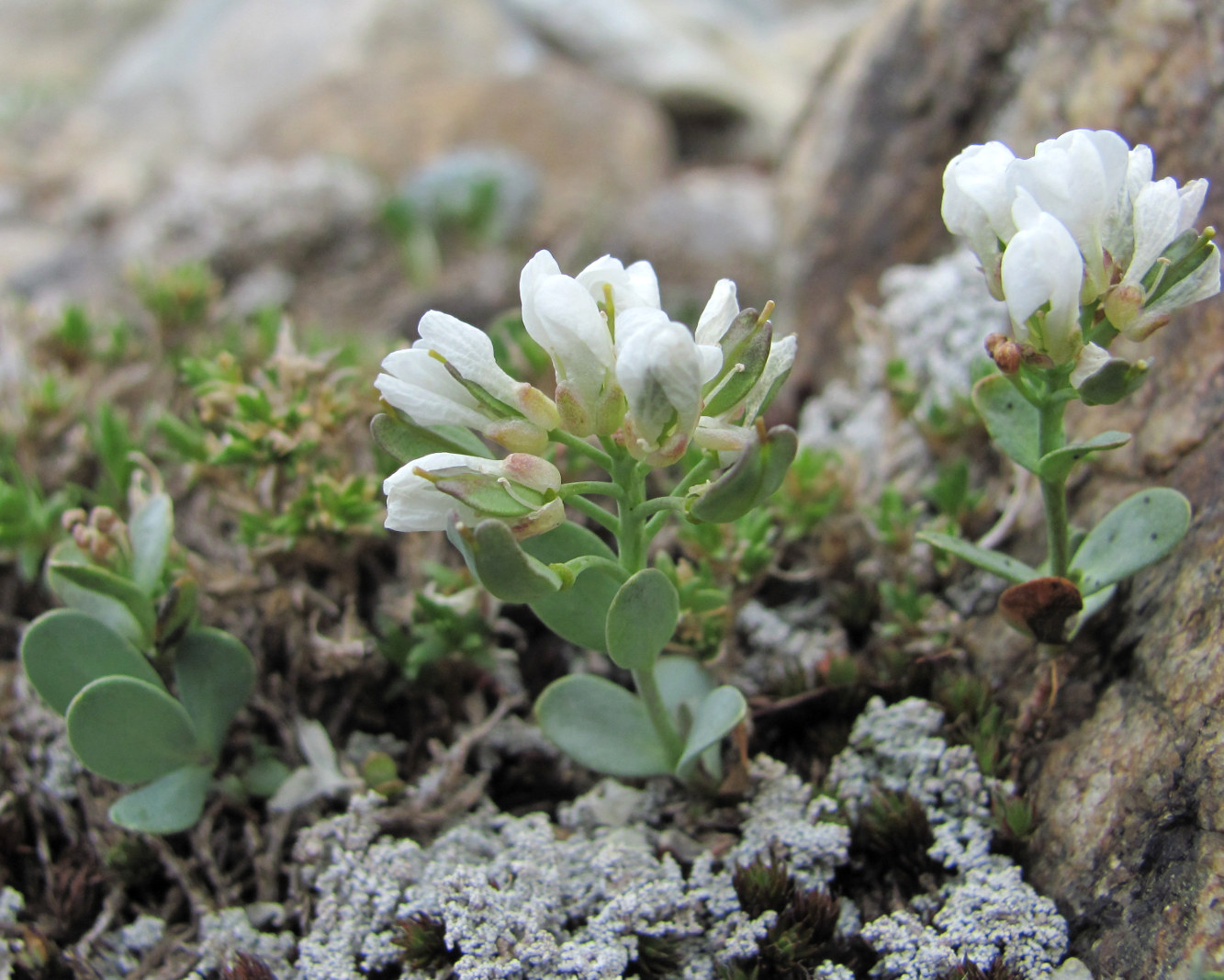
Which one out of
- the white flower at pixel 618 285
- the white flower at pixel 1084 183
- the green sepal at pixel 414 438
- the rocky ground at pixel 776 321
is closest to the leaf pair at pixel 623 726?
the rocky ground at pixel 776 321

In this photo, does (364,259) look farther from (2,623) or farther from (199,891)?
(199,891)

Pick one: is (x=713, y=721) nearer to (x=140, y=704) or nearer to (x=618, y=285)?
(x=618, y=285)

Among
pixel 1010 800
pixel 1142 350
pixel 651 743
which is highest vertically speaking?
pixel 1142 350

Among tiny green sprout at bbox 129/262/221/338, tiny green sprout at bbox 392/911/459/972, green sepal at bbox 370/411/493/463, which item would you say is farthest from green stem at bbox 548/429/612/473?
tiny green sprout at bbox 129/262/221/338

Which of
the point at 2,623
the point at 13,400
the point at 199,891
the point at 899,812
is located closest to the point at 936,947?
the point at 899,812

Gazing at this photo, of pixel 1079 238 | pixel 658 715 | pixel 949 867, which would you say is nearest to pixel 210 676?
pixel 658 715

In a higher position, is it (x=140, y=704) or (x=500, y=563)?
(x=500, y=563)
